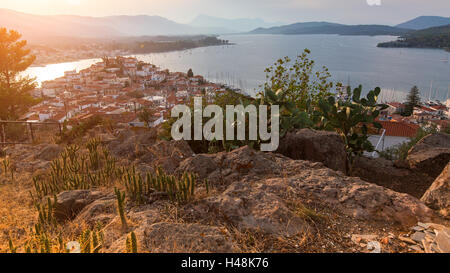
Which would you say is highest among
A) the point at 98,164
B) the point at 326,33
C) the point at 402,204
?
the point at 326,33

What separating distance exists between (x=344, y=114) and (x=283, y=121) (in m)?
1.25

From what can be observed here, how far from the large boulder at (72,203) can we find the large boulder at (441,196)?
3.81 m

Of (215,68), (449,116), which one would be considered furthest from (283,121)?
(215,68)


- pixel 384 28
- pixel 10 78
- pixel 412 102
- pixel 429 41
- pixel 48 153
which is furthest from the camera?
pixel 384 28

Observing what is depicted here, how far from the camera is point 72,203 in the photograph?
11.4 feet

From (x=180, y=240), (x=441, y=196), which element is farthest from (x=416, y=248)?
(x=180, y=240)

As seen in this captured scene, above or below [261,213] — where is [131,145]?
below

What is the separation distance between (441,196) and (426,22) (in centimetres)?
16886

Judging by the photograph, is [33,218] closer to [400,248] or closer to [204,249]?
[204,249]

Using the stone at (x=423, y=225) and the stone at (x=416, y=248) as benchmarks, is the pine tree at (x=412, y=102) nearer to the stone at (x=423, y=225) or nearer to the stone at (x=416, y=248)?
the stone at (x=423, y=225)

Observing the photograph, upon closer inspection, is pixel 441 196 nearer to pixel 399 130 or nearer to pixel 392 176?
pixel 392 176

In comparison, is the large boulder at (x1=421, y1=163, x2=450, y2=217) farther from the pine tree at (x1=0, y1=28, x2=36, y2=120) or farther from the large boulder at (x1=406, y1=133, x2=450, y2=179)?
the pine tree at (x1=0, y1=28, x2=36, y2=120)

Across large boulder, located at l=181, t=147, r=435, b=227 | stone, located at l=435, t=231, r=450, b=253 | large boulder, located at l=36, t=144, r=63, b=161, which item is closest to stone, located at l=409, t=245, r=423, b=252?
stone, located at l=435, t=231, r=450, b=253
